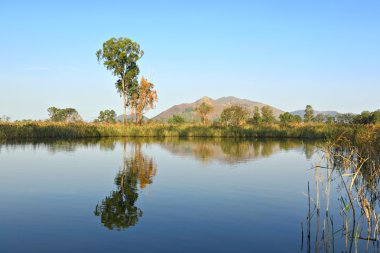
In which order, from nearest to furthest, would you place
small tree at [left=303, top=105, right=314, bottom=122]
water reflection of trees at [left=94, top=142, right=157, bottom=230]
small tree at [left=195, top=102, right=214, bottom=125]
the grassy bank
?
water reflection of trees at [left=94, top=142, right=157, bottom=230] < the grassy bank < small tree at [left=195, top=102, right=214, bottom=125] < small tree at [left=303, top=105, right=314, bottom=122]

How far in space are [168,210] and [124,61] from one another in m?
53.9

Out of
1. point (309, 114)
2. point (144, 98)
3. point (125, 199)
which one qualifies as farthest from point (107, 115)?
point (125, 199)

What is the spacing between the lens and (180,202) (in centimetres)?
1135

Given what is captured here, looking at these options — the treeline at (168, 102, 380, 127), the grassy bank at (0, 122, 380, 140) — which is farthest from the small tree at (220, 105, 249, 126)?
the grassy bank at (0, 122, 380, 140)

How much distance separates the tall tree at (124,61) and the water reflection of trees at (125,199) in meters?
42.9

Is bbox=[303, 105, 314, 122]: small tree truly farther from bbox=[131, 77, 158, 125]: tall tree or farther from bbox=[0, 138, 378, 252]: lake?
bbox=[0, 138, 378, 252]: lake

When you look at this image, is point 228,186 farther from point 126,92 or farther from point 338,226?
point 126,92

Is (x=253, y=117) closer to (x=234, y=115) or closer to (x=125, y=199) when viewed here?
(x=234, y=115)

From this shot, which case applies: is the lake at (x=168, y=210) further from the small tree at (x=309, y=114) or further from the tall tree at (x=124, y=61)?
the small tree at (x=309, y=114)

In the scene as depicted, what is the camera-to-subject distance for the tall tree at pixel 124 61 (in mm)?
60406

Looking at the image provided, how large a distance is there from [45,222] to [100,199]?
2.55 metres

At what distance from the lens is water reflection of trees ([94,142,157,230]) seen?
923 cm

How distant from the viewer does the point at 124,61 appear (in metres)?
61.6

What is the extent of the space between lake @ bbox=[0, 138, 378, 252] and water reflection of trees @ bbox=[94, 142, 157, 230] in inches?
1.1
